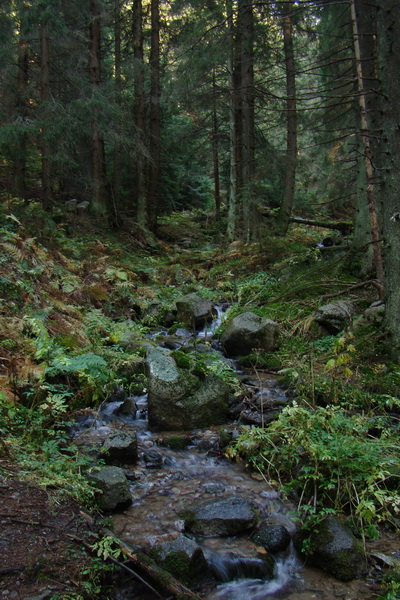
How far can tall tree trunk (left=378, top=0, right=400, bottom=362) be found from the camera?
19.4 ft

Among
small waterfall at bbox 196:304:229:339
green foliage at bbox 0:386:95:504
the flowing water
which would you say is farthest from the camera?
small waterfall at bbox 196:304:229:339

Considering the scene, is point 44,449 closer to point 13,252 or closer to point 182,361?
point 182,361

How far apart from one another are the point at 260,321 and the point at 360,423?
13.1 ft

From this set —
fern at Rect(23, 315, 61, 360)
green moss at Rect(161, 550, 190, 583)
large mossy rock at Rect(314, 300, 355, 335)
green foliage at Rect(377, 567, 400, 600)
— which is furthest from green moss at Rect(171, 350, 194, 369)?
green foliage at Rect(377, 567, 400, 600)

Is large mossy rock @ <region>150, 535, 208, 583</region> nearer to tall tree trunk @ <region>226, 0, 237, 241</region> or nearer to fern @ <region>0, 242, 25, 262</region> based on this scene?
fern @ <region>0, 242, 25, 262</region>

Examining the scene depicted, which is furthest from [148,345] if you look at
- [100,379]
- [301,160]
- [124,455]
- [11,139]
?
[301,160]

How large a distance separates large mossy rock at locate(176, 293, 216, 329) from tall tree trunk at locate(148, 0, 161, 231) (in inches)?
325

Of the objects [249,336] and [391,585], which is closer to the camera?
[391,585]

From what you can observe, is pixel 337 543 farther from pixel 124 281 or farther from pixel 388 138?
pixel 124 281

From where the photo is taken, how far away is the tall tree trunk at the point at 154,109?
17.1 m

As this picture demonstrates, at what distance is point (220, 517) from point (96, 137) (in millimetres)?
14243

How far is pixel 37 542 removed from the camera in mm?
2957

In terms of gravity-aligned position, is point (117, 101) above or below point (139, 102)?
below

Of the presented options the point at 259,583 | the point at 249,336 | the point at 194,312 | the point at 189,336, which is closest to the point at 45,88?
the point at 194,312
